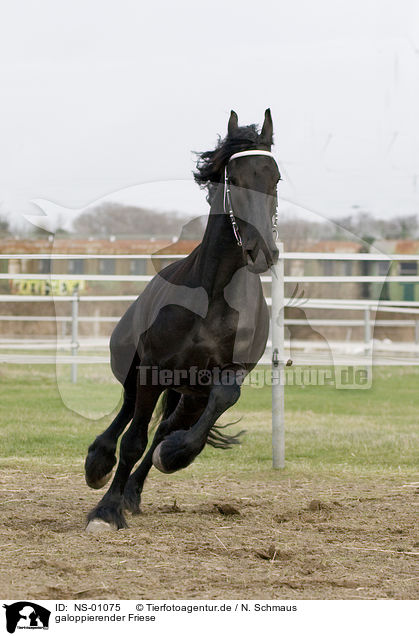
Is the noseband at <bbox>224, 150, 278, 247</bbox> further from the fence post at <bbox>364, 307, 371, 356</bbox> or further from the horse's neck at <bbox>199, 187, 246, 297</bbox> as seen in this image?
the fence post at <bbox>364, 307, 371, 356</bbox>

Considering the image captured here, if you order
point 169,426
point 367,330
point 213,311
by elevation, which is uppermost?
point 213,311

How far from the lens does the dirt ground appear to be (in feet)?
11.6

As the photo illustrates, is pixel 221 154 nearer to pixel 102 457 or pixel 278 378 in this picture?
pixel 102 457

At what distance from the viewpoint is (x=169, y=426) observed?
5.51 metres

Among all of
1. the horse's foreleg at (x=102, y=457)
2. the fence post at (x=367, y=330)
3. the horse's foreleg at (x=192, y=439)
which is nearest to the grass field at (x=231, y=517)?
the horse's foreleg at (x=102, y=457)

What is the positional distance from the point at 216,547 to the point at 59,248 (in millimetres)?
3104

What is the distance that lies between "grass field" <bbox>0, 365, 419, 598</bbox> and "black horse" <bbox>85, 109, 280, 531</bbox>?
47 centimetres

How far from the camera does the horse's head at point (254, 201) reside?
13.8 ft

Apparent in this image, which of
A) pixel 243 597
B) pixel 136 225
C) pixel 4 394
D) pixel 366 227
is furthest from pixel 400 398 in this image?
pixel 366 227

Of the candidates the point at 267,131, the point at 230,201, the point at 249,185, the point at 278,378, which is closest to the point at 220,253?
the point at 230,201

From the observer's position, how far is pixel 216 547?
4.38 metres

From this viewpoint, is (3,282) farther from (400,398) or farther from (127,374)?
(127,374)
